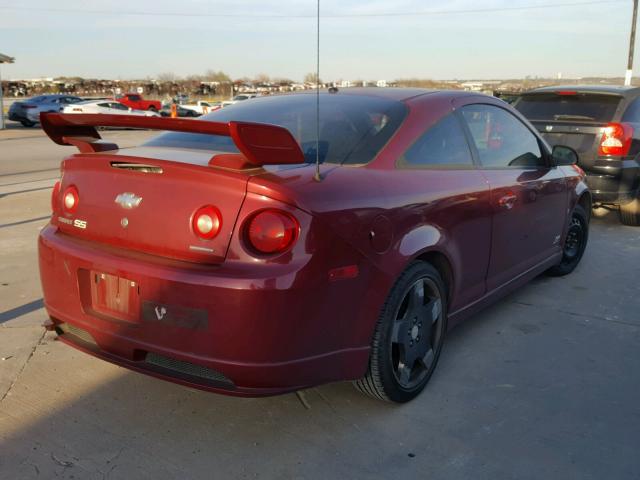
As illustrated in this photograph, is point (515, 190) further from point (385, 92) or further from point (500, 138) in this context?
point (385, 92)

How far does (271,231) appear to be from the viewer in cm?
235

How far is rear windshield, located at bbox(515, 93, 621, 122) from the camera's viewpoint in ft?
23.2

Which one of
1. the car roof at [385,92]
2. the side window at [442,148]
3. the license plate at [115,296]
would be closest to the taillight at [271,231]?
the license plate at [115,296]

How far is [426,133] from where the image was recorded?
3.24 metres

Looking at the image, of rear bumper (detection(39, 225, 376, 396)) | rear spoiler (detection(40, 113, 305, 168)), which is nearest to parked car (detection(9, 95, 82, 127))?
rear spoiler (detection(40, 113, 305, 168))

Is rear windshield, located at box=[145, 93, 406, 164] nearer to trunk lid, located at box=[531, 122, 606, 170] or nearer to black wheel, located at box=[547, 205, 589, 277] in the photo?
black wheel, located at box=[547, 205, 589, 277]

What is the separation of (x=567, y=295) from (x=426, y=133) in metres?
2.38

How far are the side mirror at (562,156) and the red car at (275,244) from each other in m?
1.40

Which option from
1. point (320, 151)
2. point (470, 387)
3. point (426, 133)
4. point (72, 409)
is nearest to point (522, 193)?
point (426, 133)

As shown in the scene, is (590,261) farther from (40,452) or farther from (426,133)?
(40,452)

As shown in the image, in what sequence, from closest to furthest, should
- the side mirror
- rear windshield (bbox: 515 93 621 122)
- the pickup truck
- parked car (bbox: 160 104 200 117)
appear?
the side mirror
rear windshield (bbox: 515 93 621 122)
parked car (bbox: 160 104 200 117)
the pickup truck

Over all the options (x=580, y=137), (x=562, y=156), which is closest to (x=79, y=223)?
(x=562, y=156)

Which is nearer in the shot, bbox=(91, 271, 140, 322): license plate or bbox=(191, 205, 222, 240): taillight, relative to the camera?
bbox=(191, 205, 222, 240): taillight

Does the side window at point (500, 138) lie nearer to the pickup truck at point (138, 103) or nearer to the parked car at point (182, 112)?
the parked car at point (182, 112)
